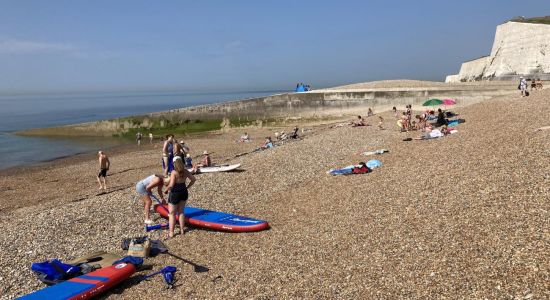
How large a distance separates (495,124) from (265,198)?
10523mm

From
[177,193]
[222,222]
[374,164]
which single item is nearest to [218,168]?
[374,164]

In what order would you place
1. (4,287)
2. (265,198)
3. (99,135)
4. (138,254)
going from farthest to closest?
(99,135) → (265,198) → (138,254) → (4,287)

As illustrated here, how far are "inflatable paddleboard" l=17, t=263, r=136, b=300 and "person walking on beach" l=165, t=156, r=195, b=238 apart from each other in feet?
6.66

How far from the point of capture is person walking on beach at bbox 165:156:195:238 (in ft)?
30.4

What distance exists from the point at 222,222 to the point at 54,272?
369 centimetres

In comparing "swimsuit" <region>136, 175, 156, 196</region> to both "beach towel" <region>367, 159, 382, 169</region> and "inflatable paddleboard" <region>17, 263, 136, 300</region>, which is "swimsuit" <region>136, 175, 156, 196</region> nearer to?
"inflatable paddleboard" <region>17, 263, 136, 300</region>

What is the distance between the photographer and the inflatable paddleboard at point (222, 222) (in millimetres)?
9797

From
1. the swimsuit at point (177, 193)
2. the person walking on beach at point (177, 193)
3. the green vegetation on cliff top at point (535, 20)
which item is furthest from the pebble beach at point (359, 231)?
the green vegetation on cliff top at point (535, 20)

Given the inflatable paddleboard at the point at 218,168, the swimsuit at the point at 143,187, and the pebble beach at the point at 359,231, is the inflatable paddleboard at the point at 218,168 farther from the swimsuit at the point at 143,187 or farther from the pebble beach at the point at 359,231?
the swimsuit at the point at 143,187

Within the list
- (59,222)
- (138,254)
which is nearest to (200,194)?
(59,222)

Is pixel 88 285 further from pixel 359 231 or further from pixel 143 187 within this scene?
pixel 359 231

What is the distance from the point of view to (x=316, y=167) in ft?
54.6

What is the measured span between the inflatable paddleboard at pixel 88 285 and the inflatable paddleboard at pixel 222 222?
8.30ft

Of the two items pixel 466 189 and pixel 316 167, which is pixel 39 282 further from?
pixel 316 167
